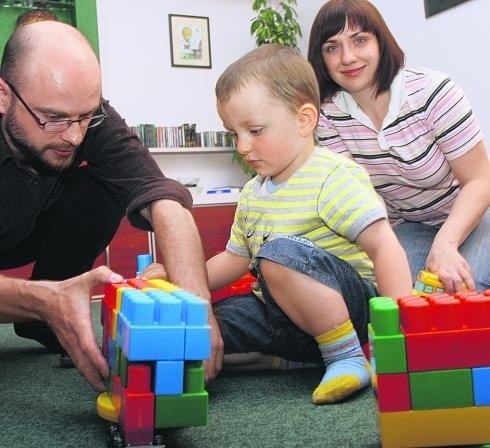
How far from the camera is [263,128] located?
110 cm

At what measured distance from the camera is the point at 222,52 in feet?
13.1

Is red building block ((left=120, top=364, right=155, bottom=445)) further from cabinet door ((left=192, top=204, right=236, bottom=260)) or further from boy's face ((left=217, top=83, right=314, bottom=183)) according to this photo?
cabinet door ((left=192, top=204, right=236, bottom=260))

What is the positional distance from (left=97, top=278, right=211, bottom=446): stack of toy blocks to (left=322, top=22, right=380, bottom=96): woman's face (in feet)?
2.94

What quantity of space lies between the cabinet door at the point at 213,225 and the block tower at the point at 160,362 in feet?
9.04

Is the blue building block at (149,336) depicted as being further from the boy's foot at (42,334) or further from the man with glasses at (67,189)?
the boy's foot at (42,334)

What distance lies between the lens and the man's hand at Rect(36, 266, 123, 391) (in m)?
0.79

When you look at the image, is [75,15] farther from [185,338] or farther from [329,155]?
[185,338]

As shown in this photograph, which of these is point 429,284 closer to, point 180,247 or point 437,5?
point 180,247

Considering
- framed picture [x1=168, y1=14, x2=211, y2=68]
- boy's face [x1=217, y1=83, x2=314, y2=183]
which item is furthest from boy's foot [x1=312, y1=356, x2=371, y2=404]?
framed picture [x1=168, y1=14, x2=211, y2=68]

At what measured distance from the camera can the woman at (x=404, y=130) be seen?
1.35 m

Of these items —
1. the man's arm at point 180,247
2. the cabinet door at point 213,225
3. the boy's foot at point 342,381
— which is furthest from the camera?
the cabinet door at point 213,225

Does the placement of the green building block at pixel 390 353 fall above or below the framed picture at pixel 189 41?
below

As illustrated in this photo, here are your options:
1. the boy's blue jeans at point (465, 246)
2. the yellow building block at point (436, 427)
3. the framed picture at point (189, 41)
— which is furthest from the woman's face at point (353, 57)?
the framed picture at point (189, 41)

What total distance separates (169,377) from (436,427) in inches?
11.1
